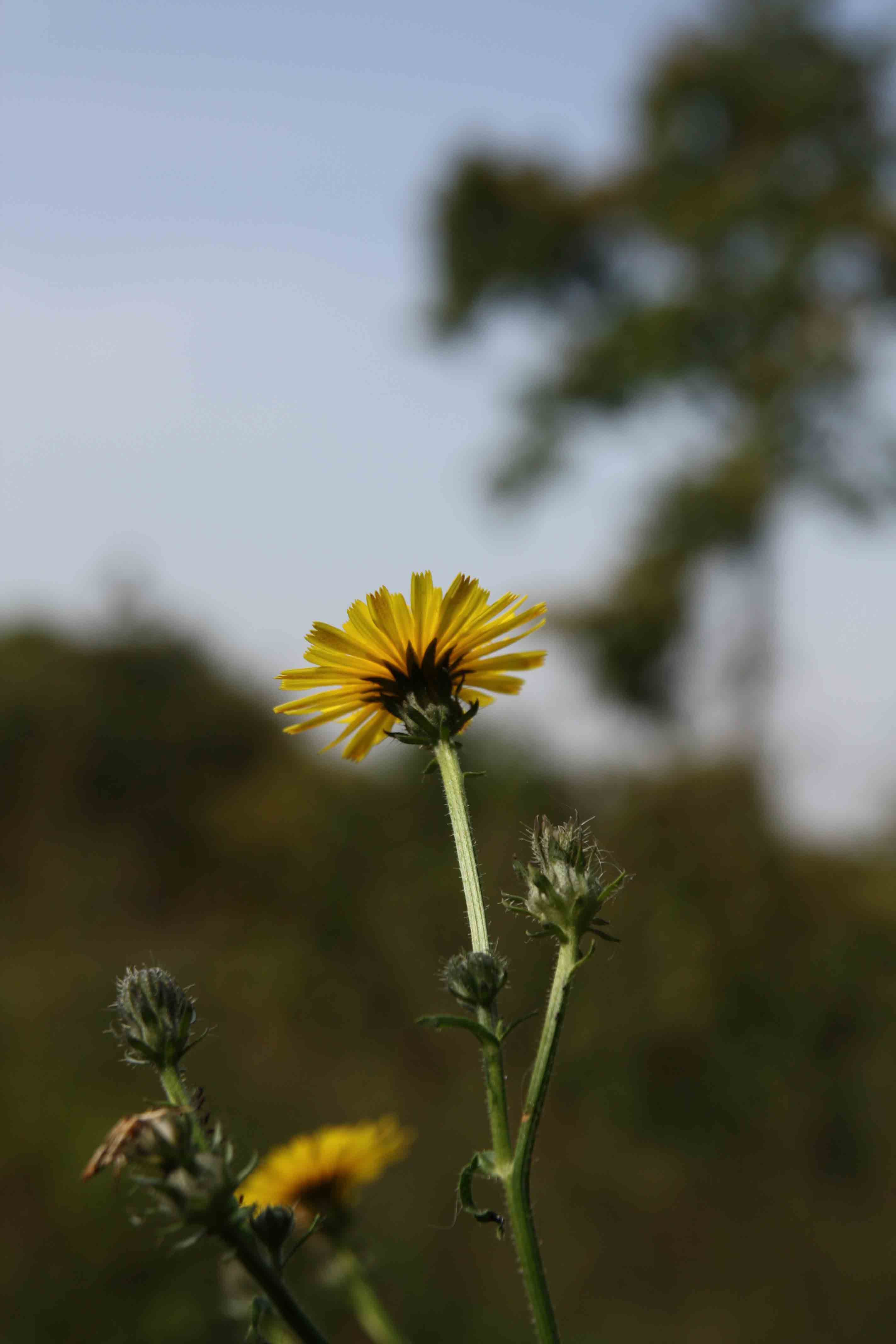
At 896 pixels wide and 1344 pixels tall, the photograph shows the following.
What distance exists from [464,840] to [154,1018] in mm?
294

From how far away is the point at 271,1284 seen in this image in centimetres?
74

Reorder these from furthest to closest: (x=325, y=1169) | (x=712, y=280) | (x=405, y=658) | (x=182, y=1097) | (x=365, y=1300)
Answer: (x=712, y=280) < (x=325, y=1169) < (x=365, y=1300) < (x=405, y=658) < (x=182, y=1097)

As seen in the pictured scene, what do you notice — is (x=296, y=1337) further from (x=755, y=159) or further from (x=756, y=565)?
(x=755, y=159)

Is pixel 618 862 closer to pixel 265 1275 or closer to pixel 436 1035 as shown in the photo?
pixel 436 1035

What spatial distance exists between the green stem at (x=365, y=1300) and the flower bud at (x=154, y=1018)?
62 cm

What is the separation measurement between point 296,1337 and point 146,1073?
6235mm

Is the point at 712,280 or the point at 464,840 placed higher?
the point at 712,280

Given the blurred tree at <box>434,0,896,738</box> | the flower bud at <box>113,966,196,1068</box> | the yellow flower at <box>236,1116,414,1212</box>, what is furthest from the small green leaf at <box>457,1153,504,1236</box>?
the blurred tree at <box>434,0,896,738</box>

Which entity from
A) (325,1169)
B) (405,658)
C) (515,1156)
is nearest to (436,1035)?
(325,1169)

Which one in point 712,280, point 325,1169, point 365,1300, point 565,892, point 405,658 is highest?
point 712,280

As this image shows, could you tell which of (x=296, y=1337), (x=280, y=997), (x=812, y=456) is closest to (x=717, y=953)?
(x=280, y=997)

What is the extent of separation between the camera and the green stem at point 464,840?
0.92 metres

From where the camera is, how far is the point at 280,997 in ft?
27.8

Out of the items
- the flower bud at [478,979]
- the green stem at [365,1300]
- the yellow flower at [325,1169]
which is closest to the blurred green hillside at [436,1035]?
the yellow flower at [325,1169]
